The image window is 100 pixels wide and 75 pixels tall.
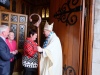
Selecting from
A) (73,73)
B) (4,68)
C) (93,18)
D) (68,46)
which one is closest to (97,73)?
(73,73)

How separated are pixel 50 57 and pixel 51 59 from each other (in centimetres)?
3

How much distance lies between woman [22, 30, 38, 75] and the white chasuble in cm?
14

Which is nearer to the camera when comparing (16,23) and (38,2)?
(16,23)

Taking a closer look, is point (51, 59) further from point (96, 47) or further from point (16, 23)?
point (16, 23)

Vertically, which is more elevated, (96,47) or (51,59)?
(96,47)

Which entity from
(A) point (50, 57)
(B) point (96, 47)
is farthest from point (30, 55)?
(B) point (96, 47)

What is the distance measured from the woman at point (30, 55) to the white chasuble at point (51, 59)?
0.46 ft

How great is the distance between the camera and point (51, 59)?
2.01 metres

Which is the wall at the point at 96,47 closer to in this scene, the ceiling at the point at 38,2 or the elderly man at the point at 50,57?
the elderly man at the point at 50,57

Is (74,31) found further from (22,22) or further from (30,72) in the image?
(22,22)

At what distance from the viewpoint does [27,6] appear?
416 centimetres

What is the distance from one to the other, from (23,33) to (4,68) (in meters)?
1.18

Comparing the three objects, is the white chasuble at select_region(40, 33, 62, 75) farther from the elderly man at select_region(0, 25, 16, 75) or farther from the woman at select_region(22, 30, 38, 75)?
the elderly man at select_region(0, 25, 16, 75)

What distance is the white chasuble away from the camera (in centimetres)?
200
